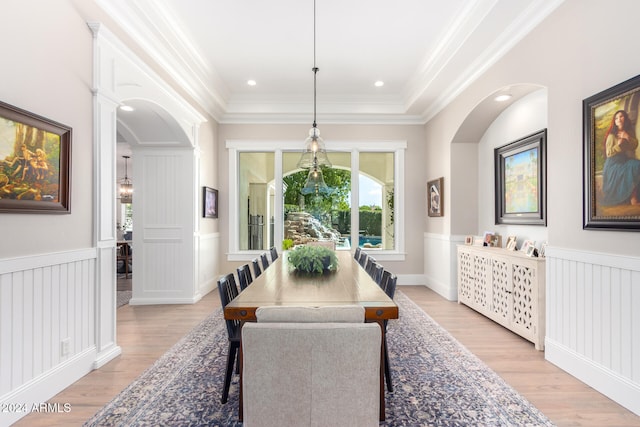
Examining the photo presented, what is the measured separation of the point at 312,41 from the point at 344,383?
3.69 metres

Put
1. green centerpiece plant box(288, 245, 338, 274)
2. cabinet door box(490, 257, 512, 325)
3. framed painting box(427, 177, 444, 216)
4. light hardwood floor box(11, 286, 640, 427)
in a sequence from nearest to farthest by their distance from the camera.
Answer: light hardwood floor box(11, 286, 640, 427)
green centerpiece plant box(288, 245, 338, 274)
cabinet door box(490, 257, 512, 325)
framed painting box(427, 177, 444, 216)

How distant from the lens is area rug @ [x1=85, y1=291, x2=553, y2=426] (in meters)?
2.05

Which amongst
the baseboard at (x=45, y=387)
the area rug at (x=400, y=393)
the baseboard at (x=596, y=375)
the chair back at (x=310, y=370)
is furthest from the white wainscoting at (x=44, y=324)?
the baseboard at (x=596, y=375)

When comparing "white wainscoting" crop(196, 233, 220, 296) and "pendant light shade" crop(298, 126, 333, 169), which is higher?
"pendant light shade" crop(298, 126, 333, 169)

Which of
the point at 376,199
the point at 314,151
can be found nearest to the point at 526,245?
the point at 314,151

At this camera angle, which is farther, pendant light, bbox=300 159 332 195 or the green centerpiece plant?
pendant light, bbox=300 159 332 195

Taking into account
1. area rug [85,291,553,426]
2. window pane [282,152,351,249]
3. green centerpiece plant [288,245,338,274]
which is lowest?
area rug [85,291,553,426]

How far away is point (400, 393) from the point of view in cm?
234

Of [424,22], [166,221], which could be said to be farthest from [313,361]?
[166,221]

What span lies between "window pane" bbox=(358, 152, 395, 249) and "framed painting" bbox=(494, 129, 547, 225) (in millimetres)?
2009

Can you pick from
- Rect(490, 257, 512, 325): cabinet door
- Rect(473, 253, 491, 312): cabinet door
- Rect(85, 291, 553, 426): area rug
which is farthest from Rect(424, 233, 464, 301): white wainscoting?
Rect(85, 291, 553, 426): area rug

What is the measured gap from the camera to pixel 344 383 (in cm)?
145

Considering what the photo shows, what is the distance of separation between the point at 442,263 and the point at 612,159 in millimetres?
3269

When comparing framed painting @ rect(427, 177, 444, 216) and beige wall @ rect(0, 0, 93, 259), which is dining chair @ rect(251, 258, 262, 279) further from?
framed painting @ rect(427, 177, 444, 216)
